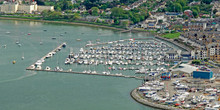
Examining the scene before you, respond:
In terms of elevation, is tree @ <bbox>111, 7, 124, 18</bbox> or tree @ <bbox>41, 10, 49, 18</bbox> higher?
tree @ <bbox>111, 7, 124, 18</bbox>

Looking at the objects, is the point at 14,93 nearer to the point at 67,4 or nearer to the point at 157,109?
the point at 157,109

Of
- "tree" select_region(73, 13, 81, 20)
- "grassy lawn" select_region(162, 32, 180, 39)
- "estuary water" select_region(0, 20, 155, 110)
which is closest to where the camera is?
"estuary water" select_region(0, 20, 155, 110)

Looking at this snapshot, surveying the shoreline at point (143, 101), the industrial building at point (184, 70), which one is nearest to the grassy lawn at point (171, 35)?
the industrial building at point (184, 70)

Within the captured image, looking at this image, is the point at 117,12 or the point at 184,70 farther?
the point at 117,12

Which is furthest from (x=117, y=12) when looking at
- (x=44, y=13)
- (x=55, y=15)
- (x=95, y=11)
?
(x=44, y=13)

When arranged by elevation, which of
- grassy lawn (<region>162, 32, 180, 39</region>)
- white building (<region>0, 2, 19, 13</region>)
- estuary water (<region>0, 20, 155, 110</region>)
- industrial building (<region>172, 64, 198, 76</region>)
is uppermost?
white building (<region>0, 2, 19, 13</region>)

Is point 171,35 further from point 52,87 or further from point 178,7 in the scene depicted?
point 52,87

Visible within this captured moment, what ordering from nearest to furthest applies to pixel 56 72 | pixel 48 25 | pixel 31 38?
pixel 56 72
pixel 31 38
pixel 48 25

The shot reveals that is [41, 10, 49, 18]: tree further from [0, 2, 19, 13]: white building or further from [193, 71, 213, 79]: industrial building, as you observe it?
[193, 71, 213, 79]: industrial building

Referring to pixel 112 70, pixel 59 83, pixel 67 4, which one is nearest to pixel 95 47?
pixel 112 70

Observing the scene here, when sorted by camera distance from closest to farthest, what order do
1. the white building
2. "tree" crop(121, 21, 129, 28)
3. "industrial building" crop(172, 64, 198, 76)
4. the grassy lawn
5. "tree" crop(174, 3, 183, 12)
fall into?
"industrial building" crop(172, 64, 198, 76) < the grassy lawn < "tree" crop(121, 21, 129, 28) < "tree" crop(174, 3, 183, 12) < the white building

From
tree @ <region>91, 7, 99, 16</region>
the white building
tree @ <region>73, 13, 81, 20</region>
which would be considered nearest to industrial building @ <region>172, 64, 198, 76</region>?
tree @ <region>73, 13, 81, 20</region>
